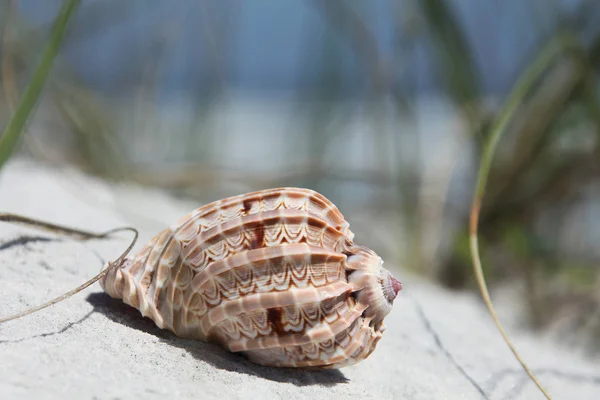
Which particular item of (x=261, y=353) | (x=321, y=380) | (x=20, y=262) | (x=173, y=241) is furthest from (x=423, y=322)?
(x=20, y=262)

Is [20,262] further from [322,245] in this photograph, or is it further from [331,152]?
[331,152]

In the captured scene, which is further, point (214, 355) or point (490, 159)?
point (490, 159)

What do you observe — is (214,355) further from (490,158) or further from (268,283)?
(490,158)

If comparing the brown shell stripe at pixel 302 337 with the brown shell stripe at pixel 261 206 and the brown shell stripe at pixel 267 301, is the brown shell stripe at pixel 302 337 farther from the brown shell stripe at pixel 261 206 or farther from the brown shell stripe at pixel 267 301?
the brown shell stripe at pixel 261 206

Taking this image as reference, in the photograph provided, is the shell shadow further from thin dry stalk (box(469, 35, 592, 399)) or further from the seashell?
thin dry stalk (box(469, 35, 592, 399))

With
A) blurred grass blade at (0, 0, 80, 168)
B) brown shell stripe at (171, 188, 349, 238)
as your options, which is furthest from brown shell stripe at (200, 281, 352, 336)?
blurred grass blade at (0, 0, 80, 168)

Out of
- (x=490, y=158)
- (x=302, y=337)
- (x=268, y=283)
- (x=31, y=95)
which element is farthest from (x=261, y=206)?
(x=490, y=158)

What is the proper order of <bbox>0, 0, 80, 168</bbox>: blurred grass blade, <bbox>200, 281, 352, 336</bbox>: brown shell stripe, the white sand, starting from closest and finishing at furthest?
1. the white sand
2. <bbox>200, 281, 352, 336</bbox>: brown shell stripe
3. <bbox>0, 0, 80, 168</bbox>: blurred grass blade
